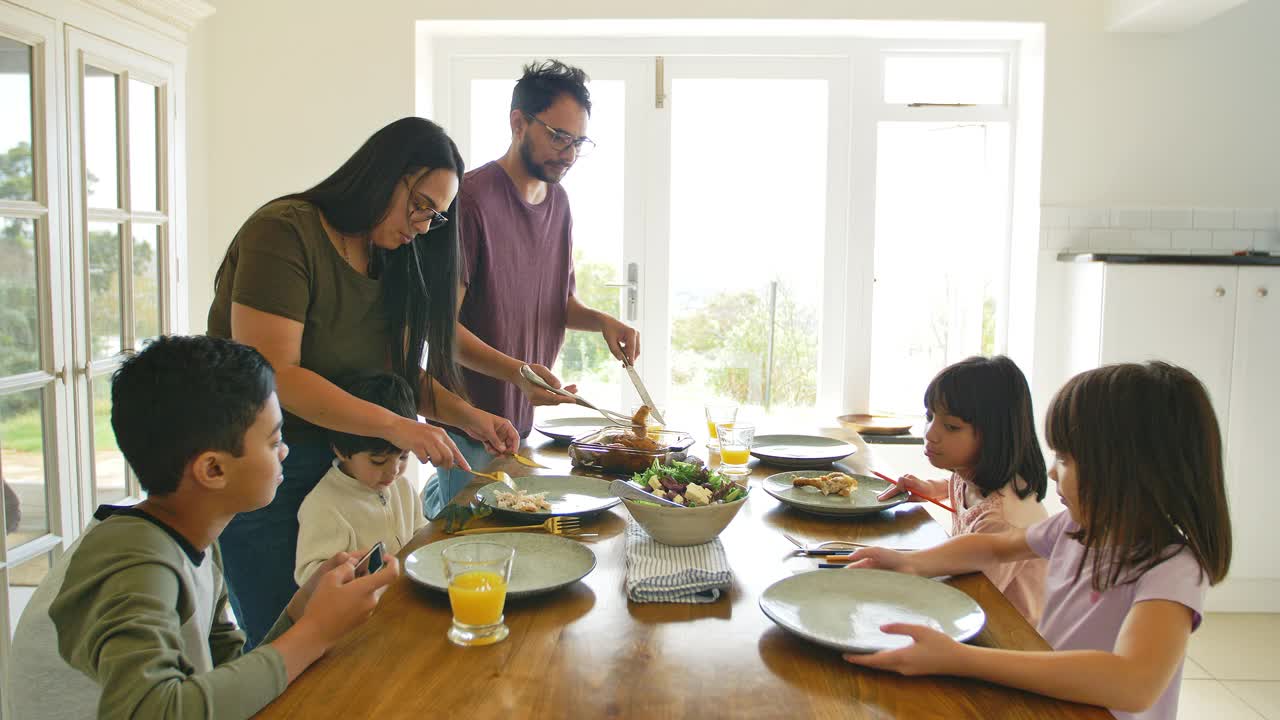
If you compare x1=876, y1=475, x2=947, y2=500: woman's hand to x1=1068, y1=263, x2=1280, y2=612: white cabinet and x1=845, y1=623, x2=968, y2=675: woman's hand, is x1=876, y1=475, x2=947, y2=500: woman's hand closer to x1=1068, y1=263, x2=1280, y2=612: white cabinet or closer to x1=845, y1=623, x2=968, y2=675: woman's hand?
x1=845, y1=623, x2=968, y2=675: woman's hand

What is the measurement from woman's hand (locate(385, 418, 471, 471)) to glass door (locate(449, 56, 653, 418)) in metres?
2.49

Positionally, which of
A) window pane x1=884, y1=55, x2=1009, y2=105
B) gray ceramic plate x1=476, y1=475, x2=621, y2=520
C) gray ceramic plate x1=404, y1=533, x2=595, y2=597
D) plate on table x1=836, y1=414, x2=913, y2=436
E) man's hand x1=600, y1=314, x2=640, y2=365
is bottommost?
plate on table x1=836, y1=414, x2=913, y2=436

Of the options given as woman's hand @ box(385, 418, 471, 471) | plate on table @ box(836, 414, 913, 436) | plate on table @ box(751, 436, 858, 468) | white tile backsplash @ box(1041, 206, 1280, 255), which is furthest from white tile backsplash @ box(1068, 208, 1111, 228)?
woman's hand @ box(385, 418, 471, 471)

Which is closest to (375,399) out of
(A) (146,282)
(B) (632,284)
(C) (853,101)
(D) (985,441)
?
(D) (985,441)

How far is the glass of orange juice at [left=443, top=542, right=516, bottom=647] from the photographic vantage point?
1067 millimetres

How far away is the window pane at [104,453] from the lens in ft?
8.99

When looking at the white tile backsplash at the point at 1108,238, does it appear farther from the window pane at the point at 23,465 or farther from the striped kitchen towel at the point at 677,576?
the window pane at the point at 23,465

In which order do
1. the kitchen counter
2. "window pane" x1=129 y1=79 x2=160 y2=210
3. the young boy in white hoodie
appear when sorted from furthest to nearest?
the kitchen counter, "window pane" x1=129 y1=79 x2=160 y2=210, the young boy in white hoodie

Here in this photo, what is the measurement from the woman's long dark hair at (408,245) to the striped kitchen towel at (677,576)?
724mm

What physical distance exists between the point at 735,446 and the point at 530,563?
0.67 meters

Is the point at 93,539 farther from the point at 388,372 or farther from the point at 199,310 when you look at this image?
the point at 199,310

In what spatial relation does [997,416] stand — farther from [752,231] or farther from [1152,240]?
[1152,240]

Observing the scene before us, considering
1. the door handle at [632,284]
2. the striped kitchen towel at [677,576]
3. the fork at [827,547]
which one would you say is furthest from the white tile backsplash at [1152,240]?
the striped kitchen towel at [677,576]

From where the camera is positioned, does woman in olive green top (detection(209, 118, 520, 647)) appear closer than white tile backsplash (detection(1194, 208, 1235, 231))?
Yes
